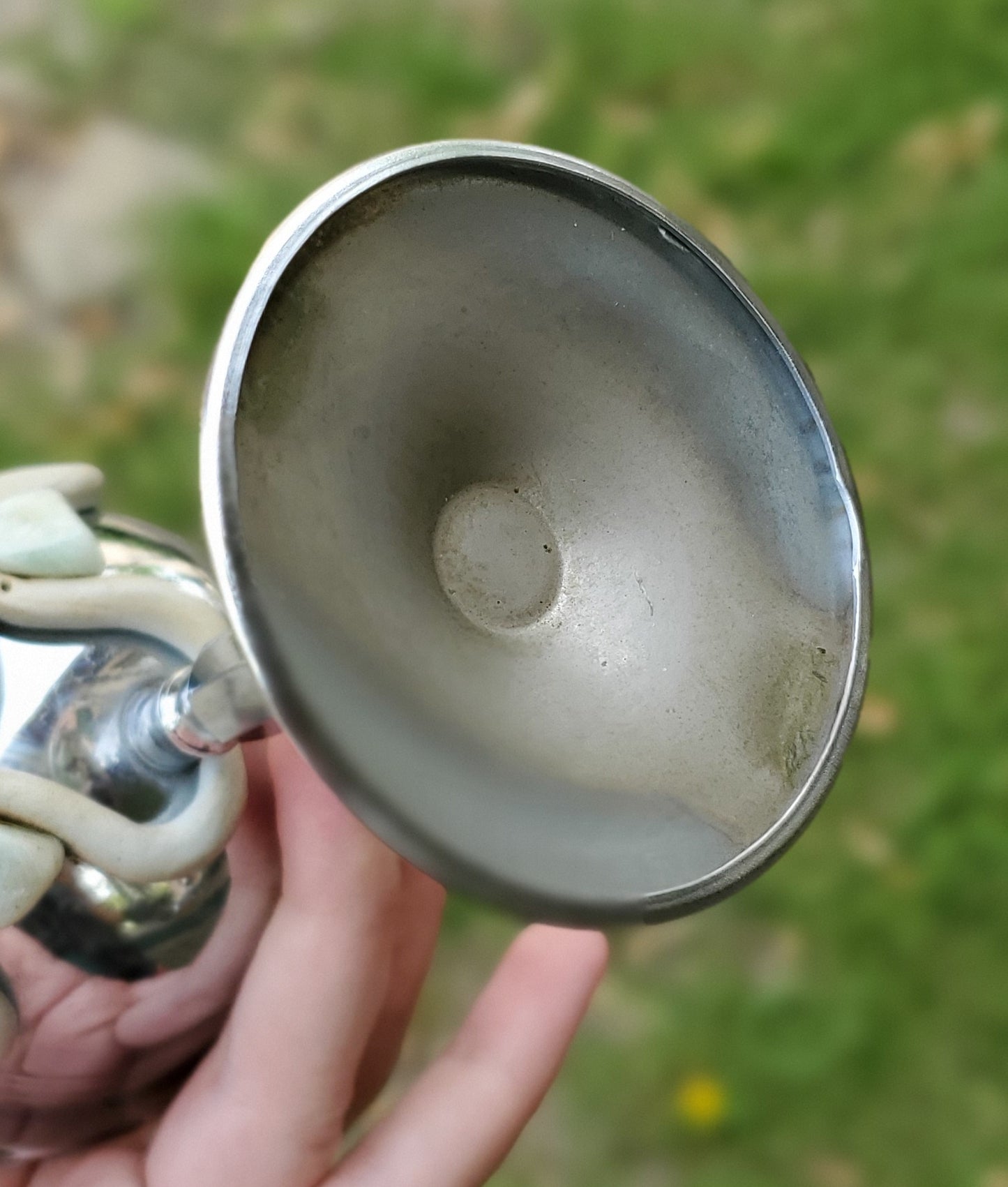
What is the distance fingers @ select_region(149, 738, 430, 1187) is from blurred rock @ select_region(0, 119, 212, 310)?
0.95 meters

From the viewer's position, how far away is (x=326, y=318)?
20.9 inches

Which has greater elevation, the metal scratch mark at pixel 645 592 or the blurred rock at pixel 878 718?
the metal scratch mark at pixel 645 592

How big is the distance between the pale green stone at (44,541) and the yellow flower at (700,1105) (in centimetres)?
93

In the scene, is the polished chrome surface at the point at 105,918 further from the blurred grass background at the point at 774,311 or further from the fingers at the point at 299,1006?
the blurred grass background at the point at 774,311

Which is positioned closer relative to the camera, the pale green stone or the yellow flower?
the pale green stone

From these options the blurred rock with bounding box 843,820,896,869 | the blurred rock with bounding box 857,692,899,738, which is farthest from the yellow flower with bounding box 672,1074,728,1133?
the blurred rock with bounding box 857,692,899,738

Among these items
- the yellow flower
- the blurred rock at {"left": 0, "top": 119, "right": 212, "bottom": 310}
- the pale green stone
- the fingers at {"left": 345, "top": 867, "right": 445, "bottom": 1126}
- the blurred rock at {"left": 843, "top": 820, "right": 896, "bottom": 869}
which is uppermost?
the blurred rock at {"left": 0, "top": 119, "right": 212, "bottom": 310}

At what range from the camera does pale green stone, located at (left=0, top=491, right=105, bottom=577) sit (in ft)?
2.13

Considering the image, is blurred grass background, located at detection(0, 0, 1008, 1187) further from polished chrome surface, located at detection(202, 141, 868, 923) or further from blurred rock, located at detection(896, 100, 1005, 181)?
polished chrome surface, located at detection(202, 141, 868, 923)

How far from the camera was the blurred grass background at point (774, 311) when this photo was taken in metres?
1.31

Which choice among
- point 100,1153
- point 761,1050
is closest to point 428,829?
point 100,1153

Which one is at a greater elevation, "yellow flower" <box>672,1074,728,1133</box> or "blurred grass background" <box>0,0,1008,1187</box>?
"blurred grass background" <box>0,0,1008,1187</box>

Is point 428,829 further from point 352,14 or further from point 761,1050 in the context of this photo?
point 352,14

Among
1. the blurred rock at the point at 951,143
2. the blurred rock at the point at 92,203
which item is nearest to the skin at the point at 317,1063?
the blurred rock at the point at 92,203
